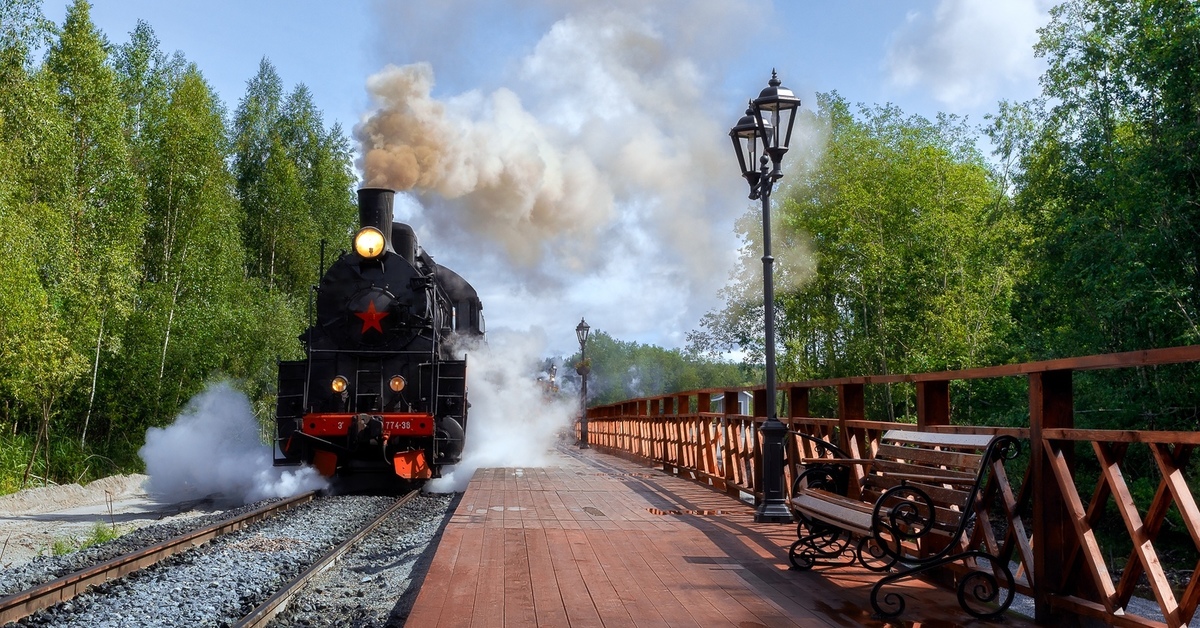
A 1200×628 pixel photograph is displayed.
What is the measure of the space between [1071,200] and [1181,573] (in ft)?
24.7

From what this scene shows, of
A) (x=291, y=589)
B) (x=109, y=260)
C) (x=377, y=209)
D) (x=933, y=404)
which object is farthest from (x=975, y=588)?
(x=109, y=260)

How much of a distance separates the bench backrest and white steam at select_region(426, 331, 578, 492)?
972 centimetres

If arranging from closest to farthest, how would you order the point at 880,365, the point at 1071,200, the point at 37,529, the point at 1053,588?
the point at 1053,588 < the point at 37,529 < the point at 1071,200 < the point at 880,365

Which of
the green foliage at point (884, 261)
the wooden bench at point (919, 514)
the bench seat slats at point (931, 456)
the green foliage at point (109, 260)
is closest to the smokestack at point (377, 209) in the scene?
the green foliage at point (109, 260)

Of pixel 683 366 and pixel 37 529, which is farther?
pixel 683 366

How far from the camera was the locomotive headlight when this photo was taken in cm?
1169

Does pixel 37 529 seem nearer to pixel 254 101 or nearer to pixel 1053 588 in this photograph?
pixel 1053 588

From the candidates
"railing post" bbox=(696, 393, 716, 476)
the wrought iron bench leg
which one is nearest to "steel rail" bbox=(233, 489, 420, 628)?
the wrought iron bench leg

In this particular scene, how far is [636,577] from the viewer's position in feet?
15.6

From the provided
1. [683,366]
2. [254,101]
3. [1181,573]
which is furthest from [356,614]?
[683,366]

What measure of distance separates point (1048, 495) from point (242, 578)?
4705mm

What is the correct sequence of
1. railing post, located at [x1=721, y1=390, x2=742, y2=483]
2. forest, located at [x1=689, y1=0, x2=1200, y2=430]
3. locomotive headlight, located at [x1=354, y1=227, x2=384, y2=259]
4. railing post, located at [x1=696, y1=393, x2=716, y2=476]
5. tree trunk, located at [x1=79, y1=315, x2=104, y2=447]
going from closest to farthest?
railing post, located at [x1=721, y1=390, x2=742, y2=483]
railing post, located at [x1=696, y1=393, x2=716, y2=476]
locomotive headlight, located at [x1=354, y1=227, x2=384, y2=259]
forest, located at [x1=689, y1=0, x2=1200, y2=430]
tree trunk, located at [x1=79, y1=315, x2=104, y2=447]

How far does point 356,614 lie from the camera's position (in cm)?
498

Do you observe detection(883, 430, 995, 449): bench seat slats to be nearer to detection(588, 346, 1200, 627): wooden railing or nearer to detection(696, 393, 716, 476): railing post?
detection(588, 346, 1200, 627): wooden railing
